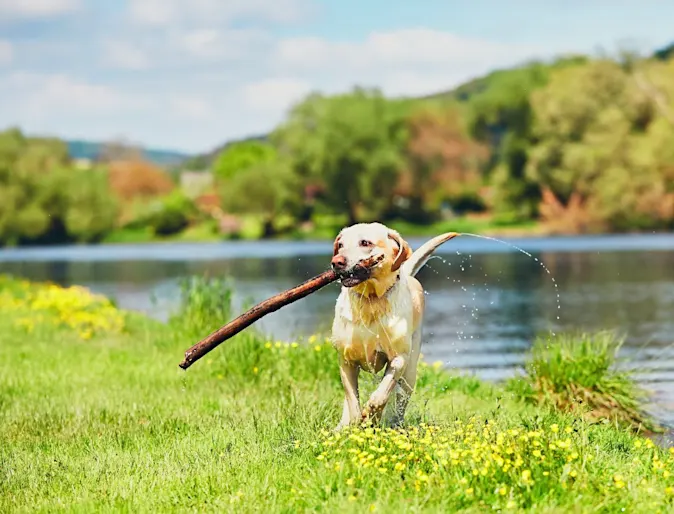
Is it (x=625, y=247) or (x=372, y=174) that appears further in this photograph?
(x=372, y=174)

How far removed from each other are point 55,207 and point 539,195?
161 ft

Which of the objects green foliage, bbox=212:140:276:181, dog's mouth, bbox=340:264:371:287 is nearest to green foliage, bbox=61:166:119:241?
green foliage, bbox=212:140:276:181

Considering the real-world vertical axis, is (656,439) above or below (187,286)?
below

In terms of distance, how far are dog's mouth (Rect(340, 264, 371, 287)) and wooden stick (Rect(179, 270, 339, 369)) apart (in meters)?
0.22

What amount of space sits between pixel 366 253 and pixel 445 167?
91189 millimetres

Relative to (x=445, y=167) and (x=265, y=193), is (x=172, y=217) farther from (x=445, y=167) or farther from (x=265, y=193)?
(x=445, y=167)

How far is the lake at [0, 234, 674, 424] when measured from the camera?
18828 millimetres

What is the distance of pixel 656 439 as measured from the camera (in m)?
11.0

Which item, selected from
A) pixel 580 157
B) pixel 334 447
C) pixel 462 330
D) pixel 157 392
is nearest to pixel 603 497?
pixel 334 447

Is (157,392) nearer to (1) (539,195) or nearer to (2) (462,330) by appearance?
(2) (462,330)

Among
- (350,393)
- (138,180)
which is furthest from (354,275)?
(138,180)

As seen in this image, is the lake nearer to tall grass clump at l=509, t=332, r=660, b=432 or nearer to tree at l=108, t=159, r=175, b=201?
tall grass clump at l=509, t=332, r=660, b=432

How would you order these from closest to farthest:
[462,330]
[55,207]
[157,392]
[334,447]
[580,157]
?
[334,447]
[157,392]
[462,330]
[580,157]
[55,207]

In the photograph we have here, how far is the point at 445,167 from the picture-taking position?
97.8m
